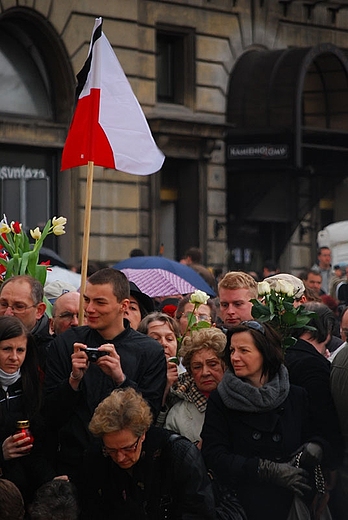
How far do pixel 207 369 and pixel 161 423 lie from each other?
37cm

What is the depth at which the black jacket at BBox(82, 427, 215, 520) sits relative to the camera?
19.8 ft

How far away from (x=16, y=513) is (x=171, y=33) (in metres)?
18.0

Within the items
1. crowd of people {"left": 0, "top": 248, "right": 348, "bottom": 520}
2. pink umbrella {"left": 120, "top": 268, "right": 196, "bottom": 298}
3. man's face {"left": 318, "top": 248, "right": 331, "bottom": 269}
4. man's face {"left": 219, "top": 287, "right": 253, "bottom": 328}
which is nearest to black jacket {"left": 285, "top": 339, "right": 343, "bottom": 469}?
crowd of people {"left": 0, "top": 248, "right": 348, "bottom": 520}

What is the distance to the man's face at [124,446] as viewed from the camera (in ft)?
19.4

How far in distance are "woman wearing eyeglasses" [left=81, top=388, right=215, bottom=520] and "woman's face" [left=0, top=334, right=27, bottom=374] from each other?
0.63 m

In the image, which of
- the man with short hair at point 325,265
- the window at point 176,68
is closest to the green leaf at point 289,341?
the man with short hair at point 325,265

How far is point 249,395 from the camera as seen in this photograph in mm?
6523

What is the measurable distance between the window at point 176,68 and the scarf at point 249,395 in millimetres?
17053

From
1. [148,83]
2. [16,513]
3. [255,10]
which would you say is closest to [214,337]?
[16,513]

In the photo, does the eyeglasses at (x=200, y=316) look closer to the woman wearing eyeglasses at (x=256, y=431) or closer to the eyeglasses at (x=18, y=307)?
the eyeglasses at (x=18, y=307)

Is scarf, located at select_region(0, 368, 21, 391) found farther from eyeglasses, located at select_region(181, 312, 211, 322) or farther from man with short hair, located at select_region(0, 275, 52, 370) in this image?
eyeglasses, located at select_region(181, 312, 211, 322)

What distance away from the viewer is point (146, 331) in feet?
25.9

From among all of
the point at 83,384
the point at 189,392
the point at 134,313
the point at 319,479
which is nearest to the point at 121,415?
the point at 83,384

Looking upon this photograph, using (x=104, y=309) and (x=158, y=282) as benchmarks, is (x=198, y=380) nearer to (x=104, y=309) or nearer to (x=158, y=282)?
(x=104, y=309)
